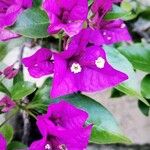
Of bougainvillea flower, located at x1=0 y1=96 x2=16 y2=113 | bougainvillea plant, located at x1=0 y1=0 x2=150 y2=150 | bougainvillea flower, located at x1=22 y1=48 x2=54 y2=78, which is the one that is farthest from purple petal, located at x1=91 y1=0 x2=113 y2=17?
bougainvillea flower, located at x1=0 y1=96 x2=16 y2=113

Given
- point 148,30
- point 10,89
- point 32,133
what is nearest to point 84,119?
point 10,89

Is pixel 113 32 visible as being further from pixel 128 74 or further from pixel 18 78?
pixel 18 78

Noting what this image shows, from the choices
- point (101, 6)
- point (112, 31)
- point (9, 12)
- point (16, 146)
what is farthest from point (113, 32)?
point (16, 146)

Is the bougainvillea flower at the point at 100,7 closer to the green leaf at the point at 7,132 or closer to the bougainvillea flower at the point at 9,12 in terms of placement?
the bougainvillea flower at the point at 9,12

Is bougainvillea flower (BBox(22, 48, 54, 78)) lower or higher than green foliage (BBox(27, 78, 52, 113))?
higher

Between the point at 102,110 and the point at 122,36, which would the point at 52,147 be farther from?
the point at 122,36

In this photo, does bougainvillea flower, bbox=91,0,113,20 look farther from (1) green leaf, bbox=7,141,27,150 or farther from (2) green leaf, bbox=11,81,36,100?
(1) green leaf, bbox=7,141,27,150

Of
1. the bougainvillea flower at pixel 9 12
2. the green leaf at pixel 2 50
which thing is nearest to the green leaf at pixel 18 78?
Result: the green leaf at pixel 2 50
